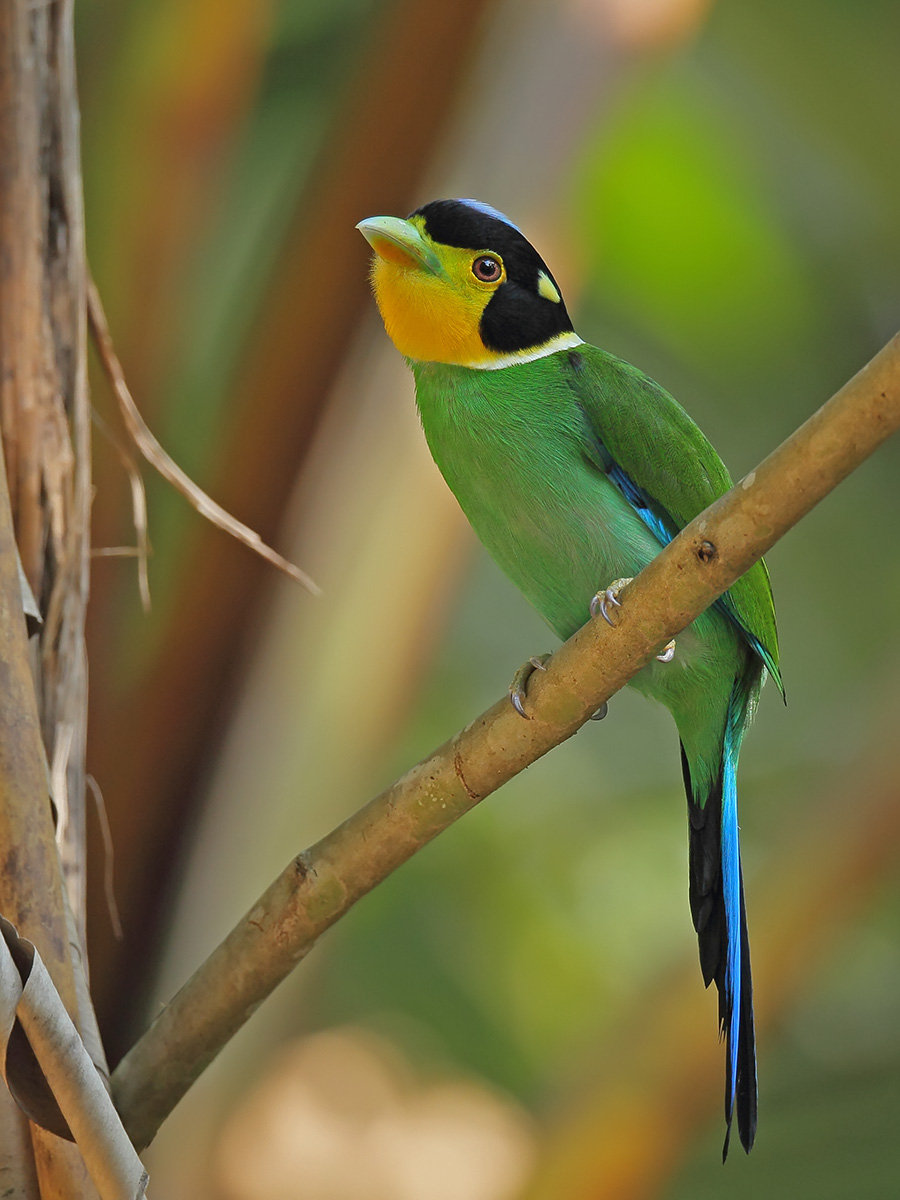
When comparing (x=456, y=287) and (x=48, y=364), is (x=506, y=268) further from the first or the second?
(x=48, y=364)

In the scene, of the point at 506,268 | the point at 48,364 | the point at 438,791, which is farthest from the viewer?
the point at 506,268

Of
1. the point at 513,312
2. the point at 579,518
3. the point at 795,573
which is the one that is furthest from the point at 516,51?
the point at 795,573

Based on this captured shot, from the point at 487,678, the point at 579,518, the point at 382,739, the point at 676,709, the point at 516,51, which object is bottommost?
the point at 487,678

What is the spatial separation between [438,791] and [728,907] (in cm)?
47

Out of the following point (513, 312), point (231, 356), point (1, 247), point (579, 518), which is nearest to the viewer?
point (1, 247)

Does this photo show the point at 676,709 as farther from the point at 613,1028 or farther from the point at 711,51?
the point at 711,51

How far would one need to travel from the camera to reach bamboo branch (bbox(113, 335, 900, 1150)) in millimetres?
Answer: 836

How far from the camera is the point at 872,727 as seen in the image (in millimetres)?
2172

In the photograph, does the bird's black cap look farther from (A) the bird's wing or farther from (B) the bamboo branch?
(B) the bamboo branch

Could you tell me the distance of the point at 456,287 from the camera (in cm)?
144

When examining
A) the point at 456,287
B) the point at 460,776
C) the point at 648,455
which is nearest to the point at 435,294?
the point at 456,287

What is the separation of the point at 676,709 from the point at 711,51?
7.98 feet

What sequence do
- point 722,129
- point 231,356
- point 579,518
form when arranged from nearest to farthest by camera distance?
point 579,518 → point 231,356 → point 722,129

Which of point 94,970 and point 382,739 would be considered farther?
point 382,739
